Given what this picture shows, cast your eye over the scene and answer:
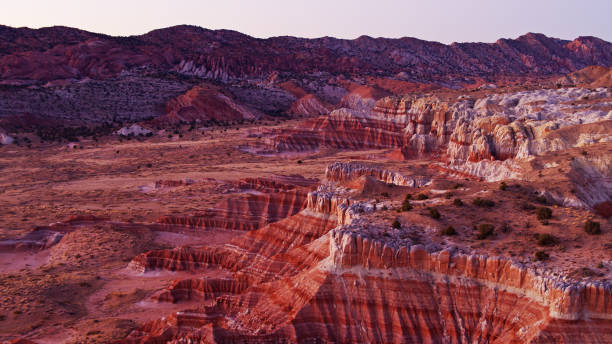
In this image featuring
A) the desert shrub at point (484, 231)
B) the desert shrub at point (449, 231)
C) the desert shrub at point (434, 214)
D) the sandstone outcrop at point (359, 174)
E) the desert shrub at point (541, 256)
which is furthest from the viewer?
the sandstone outcrop at point (359, 174)

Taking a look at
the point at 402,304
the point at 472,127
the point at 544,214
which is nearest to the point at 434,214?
the point at 544,214

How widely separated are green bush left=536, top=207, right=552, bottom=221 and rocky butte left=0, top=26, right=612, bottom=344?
0.24 feet

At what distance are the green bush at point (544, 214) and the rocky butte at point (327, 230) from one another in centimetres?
7

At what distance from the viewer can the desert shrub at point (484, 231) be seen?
21703 millimetres

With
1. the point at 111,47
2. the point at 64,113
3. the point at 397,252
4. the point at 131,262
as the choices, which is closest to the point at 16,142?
the point at 64,113

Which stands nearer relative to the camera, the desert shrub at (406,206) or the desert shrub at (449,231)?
the desert shrub at (449,231)

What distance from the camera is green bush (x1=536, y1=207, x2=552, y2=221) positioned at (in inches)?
899

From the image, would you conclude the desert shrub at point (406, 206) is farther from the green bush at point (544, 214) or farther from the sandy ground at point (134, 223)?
the green bush at point (544, 214)

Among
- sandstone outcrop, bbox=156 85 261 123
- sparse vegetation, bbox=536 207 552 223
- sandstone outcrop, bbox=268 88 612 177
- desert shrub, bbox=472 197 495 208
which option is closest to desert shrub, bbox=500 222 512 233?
sparse vegetation, bbox=536 207 552 223

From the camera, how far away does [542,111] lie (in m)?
59.7

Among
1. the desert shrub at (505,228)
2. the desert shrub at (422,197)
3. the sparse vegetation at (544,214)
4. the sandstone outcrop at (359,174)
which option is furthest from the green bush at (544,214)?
the sandstone outcrop at (359,174)

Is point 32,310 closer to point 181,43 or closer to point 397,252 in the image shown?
point 397,252

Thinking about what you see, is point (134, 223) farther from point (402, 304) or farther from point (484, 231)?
point (484, 231)

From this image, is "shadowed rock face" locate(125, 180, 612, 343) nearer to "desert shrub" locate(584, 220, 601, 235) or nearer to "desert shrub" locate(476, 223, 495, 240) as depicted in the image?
"desert shrub" locate(476, 223, 495, 240)
